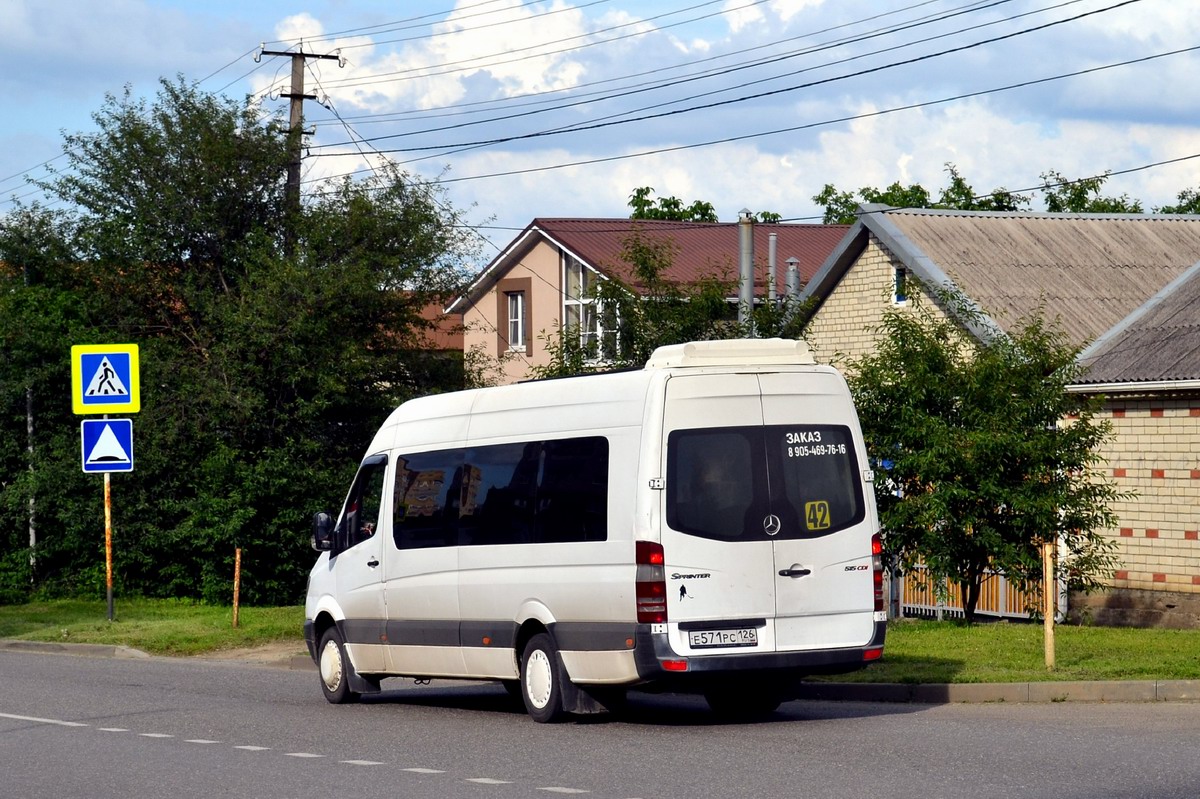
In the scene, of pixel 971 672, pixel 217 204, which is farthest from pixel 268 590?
pixel 971 672

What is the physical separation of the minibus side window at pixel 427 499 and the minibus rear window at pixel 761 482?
8.26 feet

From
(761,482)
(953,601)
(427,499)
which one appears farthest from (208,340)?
(761,482)

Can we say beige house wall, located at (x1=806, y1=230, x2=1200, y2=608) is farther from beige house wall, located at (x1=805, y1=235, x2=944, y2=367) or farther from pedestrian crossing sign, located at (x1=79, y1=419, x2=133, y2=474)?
pedestrian crossing sign, located at (x1=79, y1=419, x2=133, y2=474)

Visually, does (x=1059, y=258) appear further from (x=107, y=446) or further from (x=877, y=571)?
(x=877, y=571)

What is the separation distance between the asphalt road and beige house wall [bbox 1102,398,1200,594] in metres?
8.94

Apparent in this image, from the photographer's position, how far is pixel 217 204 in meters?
29.4

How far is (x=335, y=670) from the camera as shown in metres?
15.2

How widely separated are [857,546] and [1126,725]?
2137 millimetres

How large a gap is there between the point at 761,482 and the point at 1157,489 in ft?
36.9

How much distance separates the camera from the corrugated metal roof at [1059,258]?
26.8 meters

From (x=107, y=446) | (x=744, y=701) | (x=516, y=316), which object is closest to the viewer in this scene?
Result: (x=744, y=701)

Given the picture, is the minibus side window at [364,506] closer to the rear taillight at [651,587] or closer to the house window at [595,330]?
the rear taillight at [651,587]

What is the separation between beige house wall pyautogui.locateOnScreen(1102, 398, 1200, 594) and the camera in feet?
69.6

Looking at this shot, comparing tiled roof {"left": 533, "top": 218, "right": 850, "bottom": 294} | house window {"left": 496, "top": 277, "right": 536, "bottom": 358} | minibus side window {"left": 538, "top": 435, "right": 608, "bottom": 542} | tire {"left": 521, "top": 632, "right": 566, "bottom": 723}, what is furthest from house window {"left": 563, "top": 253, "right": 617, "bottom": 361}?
house window {"left": 496, "top": 277, "right": 536, "bottom": 358}
